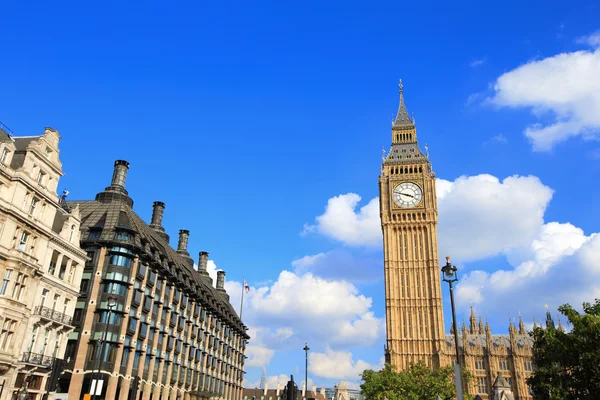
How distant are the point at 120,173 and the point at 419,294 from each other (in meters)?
69.5

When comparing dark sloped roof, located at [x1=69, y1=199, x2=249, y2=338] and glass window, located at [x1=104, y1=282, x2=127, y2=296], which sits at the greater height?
dark sloped roof, located at [x1=69, y1=199, x2=249, y2=338]

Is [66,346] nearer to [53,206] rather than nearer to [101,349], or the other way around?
[101,349]

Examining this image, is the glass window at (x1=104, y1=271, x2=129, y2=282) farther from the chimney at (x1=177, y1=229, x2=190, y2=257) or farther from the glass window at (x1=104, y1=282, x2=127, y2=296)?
the chimney at (x1=177, y1=229, x2=190, y2=257)

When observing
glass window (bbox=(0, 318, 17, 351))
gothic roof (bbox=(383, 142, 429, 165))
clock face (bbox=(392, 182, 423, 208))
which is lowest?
glass window (bbox=(0, 318, 17, 351))

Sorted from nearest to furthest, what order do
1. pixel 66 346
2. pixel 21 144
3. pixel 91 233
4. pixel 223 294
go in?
pixel 21 144, pixel 66 346, pixel 91 233, pixel 223 294

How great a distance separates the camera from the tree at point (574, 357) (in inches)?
1665

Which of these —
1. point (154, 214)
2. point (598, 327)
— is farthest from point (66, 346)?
point (598, 327)

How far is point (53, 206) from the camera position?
4194 cm

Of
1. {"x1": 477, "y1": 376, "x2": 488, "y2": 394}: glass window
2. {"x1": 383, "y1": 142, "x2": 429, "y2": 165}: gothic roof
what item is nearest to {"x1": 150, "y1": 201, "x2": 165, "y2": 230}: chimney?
{"x1": 383, "y1": 142, "x2": 429, "y2": 165}: gothic roof

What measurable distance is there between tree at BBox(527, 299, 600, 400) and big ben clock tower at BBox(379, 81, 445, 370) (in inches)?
2081

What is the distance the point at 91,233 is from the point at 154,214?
25.6 meters

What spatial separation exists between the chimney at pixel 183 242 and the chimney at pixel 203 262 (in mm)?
9603

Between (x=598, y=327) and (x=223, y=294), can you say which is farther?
(x=223, y=294)

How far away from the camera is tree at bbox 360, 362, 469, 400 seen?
7344cm
